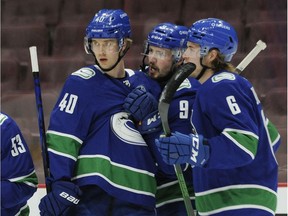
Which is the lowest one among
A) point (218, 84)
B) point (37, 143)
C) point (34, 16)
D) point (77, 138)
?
point (37, 143)

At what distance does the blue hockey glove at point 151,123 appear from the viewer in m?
2.20

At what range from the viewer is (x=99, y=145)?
221cm

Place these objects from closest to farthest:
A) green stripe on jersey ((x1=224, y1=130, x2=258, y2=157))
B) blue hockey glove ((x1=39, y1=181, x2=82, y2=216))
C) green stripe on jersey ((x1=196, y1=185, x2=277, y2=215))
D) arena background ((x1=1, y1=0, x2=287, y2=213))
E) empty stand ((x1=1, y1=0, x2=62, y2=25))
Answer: green stripe on jersey ((x1=224, y1=130, x2=258, y2=157)) → green stripe on jersey ((x1=196, y1=185, x2=277, y2=215)) → blue hockey glove ((x1=39, y1=181, x2=82, y2=216)) → arena background ((x1=1, y1=0, x2=287, y2=213)) → empty stand ((x1=1, y1=0, x2=62, y2=25))

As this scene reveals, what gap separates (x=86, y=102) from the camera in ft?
7.28

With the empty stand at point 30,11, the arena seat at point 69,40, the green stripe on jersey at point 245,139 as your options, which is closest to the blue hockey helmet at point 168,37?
the green stripe on jersey at point 245,139

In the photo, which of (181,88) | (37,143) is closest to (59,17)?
(37,143)

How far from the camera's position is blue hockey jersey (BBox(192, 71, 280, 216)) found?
6.32ft

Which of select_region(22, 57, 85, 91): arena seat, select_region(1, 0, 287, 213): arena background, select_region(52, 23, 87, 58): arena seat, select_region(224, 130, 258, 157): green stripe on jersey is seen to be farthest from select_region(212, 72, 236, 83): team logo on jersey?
select_region(52, 23, 87, 58): arena seat

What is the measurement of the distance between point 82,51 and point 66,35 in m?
0.16

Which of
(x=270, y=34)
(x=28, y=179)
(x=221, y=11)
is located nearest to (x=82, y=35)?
(x=221, y=11)

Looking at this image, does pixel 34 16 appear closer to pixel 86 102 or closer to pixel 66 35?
pixel 66 35

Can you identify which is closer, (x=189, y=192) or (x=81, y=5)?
(x=189, y=192)

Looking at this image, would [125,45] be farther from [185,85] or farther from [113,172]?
[113,172]

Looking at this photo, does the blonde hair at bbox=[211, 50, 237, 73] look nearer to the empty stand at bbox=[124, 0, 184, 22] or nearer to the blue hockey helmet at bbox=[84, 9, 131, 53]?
the blue hockey helmet at bbox=[84, 9, 131, 53]
